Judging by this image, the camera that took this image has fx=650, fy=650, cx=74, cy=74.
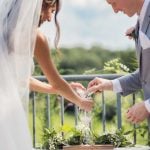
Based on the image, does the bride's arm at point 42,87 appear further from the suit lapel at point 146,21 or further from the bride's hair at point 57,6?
the suit lapel at point 146,21

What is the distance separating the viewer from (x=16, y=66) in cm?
344

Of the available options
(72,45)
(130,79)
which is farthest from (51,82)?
(72,45)

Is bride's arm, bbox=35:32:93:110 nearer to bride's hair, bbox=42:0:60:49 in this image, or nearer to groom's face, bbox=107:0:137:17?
bride's hair, bbox=42:0:60:49

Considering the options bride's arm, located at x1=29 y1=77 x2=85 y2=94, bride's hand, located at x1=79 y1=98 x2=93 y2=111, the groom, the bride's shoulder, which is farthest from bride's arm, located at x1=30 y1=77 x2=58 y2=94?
the groom

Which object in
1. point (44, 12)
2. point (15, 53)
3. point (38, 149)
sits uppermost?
point (44, 12)

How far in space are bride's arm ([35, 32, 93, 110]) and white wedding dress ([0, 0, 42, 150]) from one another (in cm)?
15

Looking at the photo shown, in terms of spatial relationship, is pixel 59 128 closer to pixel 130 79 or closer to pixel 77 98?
pixel 77 98

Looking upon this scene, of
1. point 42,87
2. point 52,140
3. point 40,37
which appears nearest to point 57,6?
point 40,37

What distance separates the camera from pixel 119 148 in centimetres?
369

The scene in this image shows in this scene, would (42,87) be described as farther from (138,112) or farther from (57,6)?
(138,112)

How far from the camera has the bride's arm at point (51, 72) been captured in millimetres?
3672

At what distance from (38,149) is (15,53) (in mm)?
703

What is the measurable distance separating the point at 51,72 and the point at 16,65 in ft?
1.20

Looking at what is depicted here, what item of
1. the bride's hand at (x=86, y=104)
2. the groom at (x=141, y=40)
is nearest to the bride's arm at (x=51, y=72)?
the bride's hand at (x=86, y=104)
